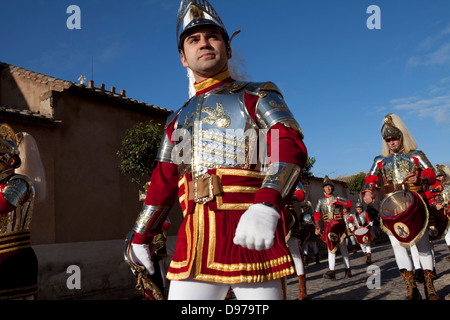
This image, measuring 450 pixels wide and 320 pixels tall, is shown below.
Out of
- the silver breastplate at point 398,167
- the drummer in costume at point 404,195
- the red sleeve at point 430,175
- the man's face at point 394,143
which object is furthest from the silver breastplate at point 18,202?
the red sleeve at point 430,175

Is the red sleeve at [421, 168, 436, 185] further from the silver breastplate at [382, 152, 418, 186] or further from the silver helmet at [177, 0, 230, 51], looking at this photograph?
the silver helmet at [177, 0, 230, 51]

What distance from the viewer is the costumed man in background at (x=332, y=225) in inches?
369

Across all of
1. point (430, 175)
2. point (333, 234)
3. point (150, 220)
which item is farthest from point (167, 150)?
point (333, 234)

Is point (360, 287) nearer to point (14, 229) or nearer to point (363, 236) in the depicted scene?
point (363, 236)

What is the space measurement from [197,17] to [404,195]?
405 centimetres

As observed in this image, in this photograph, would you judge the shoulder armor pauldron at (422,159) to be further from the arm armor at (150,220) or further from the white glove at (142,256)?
the white glove at (142,256)

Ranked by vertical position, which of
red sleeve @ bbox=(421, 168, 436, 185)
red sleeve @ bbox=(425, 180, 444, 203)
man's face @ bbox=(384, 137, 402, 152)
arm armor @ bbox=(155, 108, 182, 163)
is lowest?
red sleeve @ bbox=(425, 180, 444, 203)

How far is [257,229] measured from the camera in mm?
1732

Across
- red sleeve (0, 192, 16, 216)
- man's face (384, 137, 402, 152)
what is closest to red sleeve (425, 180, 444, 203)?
man's face (384, 137, 402, 152)

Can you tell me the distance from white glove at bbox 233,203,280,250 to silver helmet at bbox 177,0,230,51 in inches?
50.8

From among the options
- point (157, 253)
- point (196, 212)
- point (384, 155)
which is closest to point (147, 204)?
point (196, 212)

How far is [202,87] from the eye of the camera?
2.56 meters

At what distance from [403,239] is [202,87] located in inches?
159

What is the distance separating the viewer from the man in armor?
154 inches
